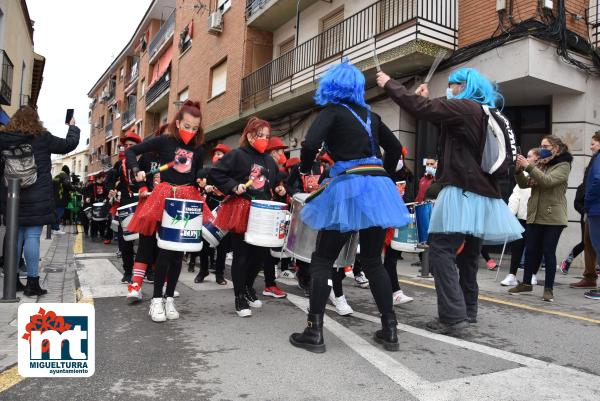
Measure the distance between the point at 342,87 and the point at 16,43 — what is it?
1879 cm

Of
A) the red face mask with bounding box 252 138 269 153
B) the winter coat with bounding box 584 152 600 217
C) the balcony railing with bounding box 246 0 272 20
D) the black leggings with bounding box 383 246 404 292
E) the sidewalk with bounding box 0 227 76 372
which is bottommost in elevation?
the sidewalk with bounding box 0 227 76 372

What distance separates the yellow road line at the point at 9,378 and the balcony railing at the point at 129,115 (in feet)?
113

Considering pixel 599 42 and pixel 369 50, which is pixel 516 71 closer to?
pixel 599 42

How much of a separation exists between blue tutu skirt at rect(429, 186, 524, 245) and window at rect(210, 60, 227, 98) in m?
16.4

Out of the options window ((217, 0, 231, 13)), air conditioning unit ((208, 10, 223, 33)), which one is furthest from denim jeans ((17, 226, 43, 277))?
window ((217, 0, 231, 13))

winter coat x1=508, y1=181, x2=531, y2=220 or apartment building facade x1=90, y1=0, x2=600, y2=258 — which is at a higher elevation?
apartment building facade x1=90, y1=0, x2=600, y2=258

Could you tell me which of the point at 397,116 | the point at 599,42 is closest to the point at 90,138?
the point at 397,116

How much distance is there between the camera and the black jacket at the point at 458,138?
3.44 meters

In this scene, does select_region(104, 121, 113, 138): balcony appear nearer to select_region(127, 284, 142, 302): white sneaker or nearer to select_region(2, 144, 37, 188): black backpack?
select_region(2, 144, 37, 188): black backpack

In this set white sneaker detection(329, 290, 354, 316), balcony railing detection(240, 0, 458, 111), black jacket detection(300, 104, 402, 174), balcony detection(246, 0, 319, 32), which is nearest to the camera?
black jacket detection(300, 104, 402, 174)

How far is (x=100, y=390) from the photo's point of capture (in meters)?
2.52

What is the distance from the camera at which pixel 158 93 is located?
1091 inches

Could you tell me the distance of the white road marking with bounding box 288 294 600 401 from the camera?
256 cm

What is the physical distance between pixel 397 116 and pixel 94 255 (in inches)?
284
